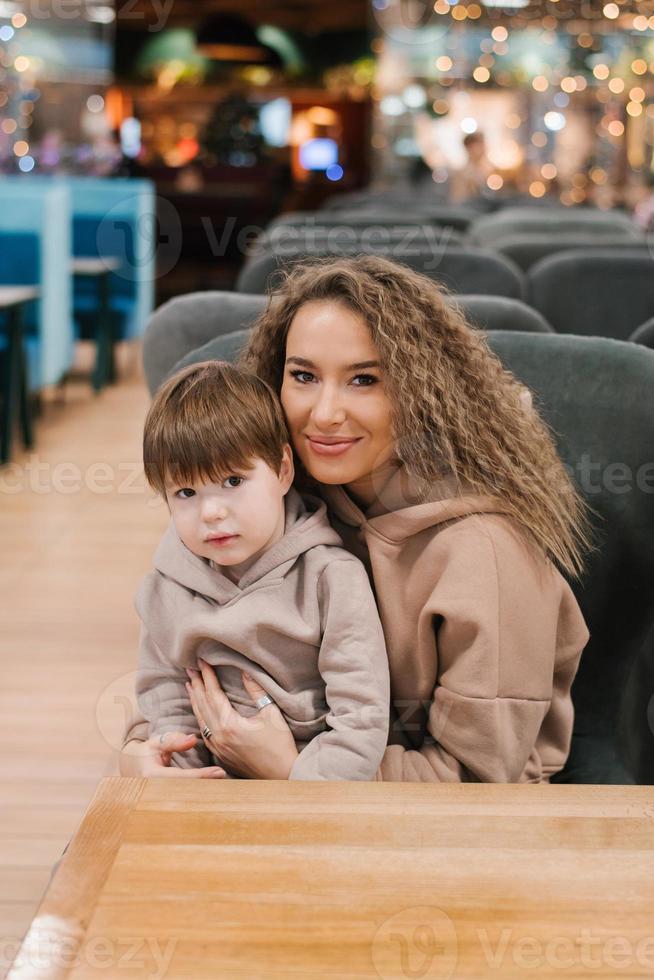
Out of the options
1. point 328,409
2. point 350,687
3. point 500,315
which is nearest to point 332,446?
point 328,409

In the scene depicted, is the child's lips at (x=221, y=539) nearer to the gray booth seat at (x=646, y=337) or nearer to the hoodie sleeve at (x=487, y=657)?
the hoodie sleeve at (x=487, y=657)

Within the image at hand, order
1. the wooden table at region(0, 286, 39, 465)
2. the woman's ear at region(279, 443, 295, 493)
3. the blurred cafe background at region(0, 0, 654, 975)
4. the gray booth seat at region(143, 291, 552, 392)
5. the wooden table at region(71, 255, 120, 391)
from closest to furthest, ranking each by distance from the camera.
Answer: the woman's ear at region(279, 443, 295, 493) → the gray booth seat at region(143, 291, 552, 392) → the blurred cafe background at region(0, 0, 654, 975) → the wooden table at region(0, 286, 39, 465) → the wooden table at region(71, 255, 120, 391)

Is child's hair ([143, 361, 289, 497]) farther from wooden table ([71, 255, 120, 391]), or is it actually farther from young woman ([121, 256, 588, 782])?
wooden table ([71, 255, 120, 391])

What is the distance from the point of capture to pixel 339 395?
133 cm

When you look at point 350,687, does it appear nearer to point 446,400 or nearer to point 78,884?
point 446,400

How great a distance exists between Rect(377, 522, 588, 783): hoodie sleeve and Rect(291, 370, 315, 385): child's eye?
228mm

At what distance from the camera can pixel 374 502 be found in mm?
1412

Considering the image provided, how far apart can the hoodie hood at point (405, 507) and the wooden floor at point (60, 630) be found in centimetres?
50

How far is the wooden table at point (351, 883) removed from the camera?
2.52 ft

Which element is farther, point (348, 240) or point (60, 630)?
point (348, 240)

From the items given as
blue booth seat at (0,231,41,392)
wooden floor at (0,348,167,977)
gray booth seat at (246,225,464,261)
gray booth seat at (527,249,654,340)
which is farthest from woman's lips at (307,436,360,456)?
blue booth seat at (0,231,41,392)

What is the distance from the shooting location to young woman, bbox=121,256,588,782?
128 cm

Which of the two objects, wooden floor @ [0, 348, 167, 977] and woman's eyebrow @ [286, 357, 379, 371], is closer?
woman's eyebrow @ [286, 357, 379, 371]

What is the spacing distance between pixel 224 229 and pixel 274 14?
7.08 m
